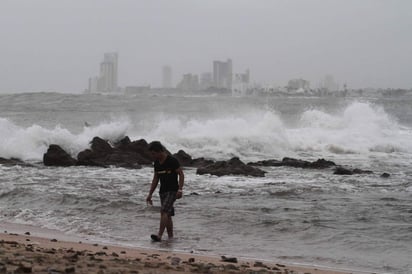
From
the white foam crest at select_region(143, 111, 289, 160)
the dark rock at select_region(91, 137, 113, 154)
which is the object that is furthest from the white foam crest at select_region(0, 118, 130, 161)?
the white foam crest at select_region(143, 111, 289, 160)

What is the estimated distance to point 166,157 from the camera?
30.1 feet

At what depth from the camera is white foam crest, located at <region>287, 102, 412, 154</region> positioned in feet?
104

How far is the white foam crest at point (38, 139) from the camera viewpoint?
2361cm

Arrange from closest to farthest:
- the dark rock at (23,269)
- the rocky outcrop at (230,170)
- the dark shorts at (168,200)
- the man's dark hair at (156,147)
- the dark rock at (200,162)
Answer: the dark rock at (23,269), the man's dark hair at (156,147), the dark shorts at (168,200), the rocky outcrop at (230,170), the dark rock at (200,162)

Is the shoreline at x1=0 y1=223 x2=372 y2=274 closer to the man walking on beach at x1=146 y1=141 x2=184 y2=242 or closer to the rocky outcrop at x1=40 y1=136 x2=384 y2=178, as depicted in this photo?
the man walking on beach at x1=146 y1=141 x2=184 y2=242

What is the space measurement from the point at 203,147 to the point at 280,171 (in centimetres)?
940

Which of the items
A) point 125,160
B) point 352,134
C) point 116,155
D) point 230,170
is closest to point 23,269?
point 230,170

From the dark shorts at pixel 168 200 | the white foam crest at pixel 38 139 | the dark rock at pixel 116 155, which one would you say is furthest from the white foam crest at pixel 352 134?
the dark shorts at pixel 168 200

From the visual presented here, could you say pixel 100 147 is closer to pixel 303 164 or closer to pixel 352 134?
pixel 303 164

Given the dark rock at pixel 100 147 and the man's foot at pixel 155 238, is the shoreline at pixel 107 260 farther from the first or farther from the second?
the dark rock at pixel 100 147

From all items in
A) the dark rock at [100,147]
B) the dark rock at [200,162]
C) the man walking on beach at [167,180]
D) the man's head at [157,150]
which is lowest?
the dark rock at [200,162]

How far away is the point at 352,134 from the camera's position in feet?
114

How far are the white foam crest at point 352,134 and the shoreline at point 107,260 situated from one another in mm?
23647

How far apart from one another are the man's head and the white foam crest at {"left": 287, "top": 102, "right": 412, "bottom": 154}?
23.0 metres
